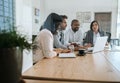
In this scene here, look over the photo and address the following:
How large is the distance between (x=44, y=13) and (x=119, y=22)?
2662mm

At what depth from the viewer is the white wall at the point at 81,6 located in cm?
625

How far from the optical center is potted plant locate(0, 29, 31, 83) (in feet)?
2.90

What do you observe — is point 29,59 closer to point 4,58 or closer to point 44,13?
point 4,58

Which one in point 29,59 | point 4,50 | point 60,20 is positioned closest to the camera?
point 4,50

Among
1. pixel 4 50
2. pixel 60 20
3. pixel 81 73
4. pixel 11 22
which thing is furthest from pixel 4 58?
pixel 60 20

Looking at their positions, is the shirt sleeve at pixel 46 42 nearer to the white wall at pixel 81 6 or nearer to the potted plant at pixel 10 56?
the potted plant at pixel 10 56

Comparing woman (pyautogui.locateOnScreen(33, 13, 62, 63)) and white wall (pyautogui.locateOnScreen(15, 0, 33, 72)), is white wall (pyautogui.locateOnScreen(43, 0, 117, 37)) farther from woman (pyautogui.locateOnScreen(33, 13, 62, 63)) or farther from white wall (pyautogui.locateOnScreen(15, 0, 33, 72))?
white wall (pyautogui.locateOnScreen(15, 0, 33, 72))

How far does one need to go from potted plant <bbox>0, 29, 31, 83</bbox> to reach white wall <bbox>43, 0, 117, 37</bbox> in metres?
5.65

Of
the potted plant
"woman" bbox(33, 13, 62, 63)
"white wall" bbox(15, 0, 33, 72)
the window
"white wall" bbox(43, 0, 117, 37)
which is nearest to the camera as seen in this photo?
the potted plant

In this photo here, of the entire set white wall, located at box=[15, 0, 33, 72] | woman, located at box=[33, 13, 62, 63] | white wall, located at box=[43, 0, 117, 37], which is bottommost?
woman, located at box=[33, 13, 62, 63]

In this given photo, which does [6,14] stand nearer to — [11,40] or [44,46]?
[11,40]

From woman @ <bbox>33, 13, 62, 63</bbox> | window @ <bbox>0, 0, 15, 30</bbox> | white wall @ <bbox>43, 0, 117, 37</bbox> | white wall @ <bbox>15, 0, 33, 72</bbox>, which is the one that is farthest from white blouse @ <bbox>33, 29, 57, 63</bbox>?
white wall @ <bbox>43, 0, 117, 37</bbox>

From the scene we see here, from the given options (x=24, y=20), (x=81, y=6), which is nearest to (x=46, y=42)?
(x=24, y=20)

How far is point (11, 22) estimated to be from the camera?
1294mm
